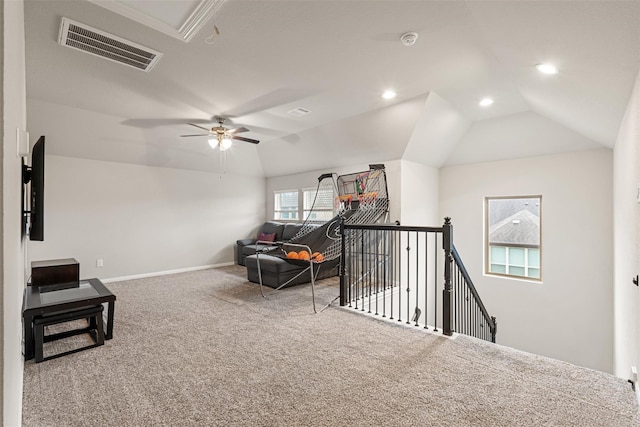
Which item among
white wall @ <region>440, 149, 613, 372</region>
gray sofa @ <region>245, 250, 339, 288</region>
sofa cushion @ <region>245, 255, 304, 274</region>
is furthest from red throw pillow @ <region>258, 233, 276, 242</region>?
white wall @ <region>440, 149, 613, 372</region>

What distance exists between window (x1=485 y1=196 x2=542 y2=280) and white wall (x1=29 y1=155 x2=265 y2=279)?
5.55 meters

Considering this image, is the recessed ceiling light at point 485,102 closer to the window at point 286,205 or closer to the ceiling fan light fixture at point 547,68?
the ceiling fan light fixture at point 547,68

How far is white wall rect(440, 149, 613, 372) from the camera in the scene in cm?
434

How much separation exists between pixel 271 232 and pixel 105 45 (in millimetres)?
4874

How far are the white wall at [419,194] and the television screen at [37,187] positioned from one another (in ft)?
15.3

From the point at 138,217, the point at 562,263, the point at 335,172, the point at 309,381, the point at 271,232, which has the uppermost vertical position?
the point at 335,172

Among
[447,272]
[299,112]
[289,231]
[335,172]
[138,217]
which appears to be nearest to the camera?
[447,272]

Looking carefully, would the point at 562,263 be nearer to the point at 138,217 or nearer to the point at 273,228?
the point at 273,228

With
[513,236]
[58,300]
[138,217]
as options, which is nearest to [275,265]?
[58,300]

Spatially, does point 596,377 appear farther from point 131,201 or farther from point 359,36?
point 131,201

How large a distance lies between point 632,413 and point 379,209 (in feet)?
12.5

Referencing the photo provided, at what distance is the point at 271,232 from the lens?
278 inches

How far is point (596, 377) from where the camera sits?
82.6 inches

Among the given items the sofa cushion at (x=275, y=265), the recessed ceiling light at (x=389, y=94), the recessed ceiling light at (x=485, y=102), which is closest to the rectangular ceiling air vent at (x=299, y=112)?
the recessed ceiling light at (x=389, y=94)
